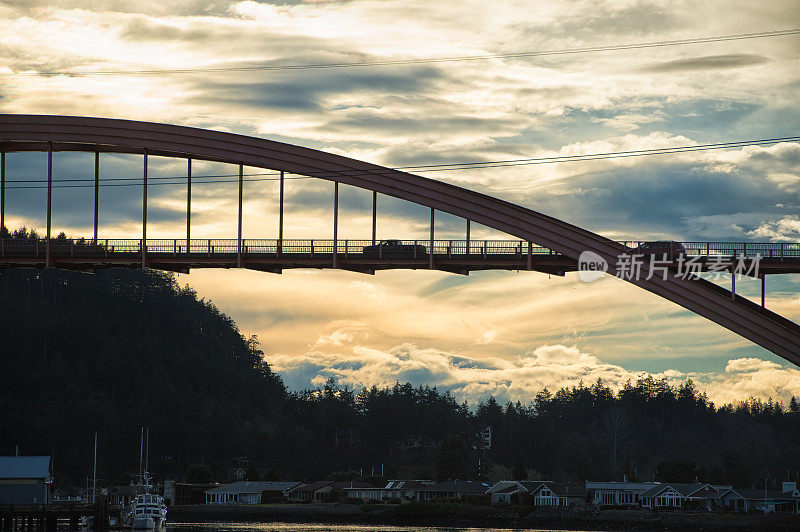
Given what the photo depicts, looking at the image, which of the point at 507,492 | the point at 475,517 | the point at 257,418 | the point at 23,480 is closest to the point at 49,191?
the point at 23,480

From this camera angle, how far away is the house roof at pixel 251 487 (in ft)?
443

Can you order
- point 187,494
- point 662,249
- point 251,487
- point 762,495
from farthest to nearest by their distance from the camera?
point 187,494
point 251,487
point 762,495
point 662,249

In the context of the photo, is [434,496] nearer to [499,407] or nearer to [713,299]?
[499,407]

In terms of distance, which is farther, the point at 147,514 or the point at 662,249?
the point at 147,514

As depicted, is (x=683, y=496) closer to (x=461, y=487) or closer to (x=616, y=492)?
(x=616, y=492)

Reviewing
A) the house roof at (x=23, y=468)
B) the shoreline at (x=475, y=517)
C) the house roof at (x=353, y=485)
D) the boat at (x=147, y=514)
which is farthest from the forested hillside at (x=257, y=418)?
the house roof at (x=23, y=468)

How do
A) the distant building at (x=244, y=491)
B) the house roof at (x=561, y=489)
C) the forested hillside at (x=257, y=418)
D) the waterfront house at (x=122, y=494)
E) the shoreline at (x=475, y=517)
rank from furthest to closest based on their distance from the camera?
the forested hillside at (x=257, y=418), the distant building at (x=244, y=491), the waterfront house at (x=122, y=494), the house roof at (x=561, y=489), the shoreline at (x=475, y=517)

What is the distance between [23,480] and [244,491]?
57272 mm

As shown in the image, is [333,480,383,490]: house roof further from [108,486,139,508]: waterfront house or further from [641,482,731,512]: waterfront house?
[641,482,731,512]: waterfront house

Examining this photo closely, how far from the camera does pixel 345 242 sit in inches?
2124

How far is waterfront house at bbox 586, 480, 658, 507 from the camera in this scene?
120 m

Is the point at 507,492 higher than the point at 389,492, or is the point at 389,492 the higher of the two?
the point at 507,492

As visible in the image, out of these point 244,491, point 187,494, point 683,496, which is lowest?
point 187,494

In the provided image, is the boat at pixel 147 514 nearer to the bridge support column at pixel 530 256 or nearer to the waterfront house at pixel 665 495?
the bridge support column at pixel 530 256
